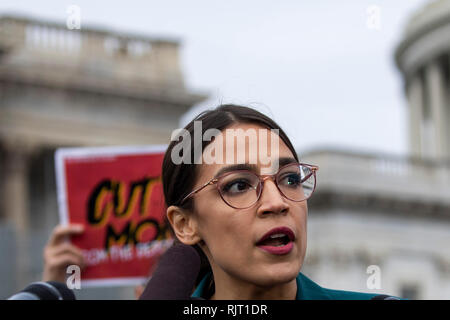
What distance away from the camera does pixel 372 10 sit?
5109mm

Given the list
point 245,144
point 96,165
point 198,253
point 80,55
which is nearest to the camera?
point 245,144

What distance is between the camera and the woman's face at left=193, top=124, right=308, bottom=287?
10.3ft

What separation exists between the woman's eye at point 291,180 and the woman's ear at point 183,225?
0.31 meters

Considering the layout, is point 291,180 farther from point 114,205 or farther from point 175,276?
point 114,205

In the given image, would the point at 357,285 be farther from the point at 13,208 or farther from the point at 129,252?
the point at 129,252

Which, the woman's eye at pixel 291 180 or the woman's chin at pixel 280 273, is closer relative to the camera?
the woman's chin at pixel 280 273

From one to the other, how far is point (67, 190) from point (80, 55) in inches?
1122

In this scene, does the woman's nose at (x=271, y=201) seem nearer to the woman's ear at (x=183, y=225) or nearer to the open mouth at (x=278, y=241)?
the open mouth at (x=278, y=241)

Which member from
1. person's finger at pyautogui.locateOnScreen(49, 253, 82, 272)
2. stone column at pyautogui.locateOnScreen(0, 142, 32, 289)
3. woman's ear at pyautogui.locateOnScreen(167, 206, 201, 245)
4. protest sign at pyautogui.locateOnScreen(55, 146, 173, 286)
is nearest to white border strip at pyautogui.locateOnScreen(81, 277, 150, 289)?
protest sign at pyautogui.locateOnScreen(55, 146, 173, 286)

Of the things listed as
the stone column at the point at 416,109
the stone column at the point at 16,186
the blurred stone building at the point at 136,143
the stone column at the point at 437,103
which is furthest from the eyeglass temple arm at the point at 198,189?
the stone column at the point at 416,109

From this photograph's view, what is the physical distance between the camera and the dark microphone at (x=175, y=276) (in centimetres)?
307

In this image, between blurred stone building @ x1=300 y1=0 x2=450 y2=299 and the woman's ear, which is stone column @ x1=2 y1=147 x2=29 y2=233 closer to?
blurred stone building @ x1=300 y1=0 x2=450 y2=299

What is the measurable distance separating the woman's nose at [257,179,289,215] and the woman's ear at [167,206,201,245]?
0.32 metres
